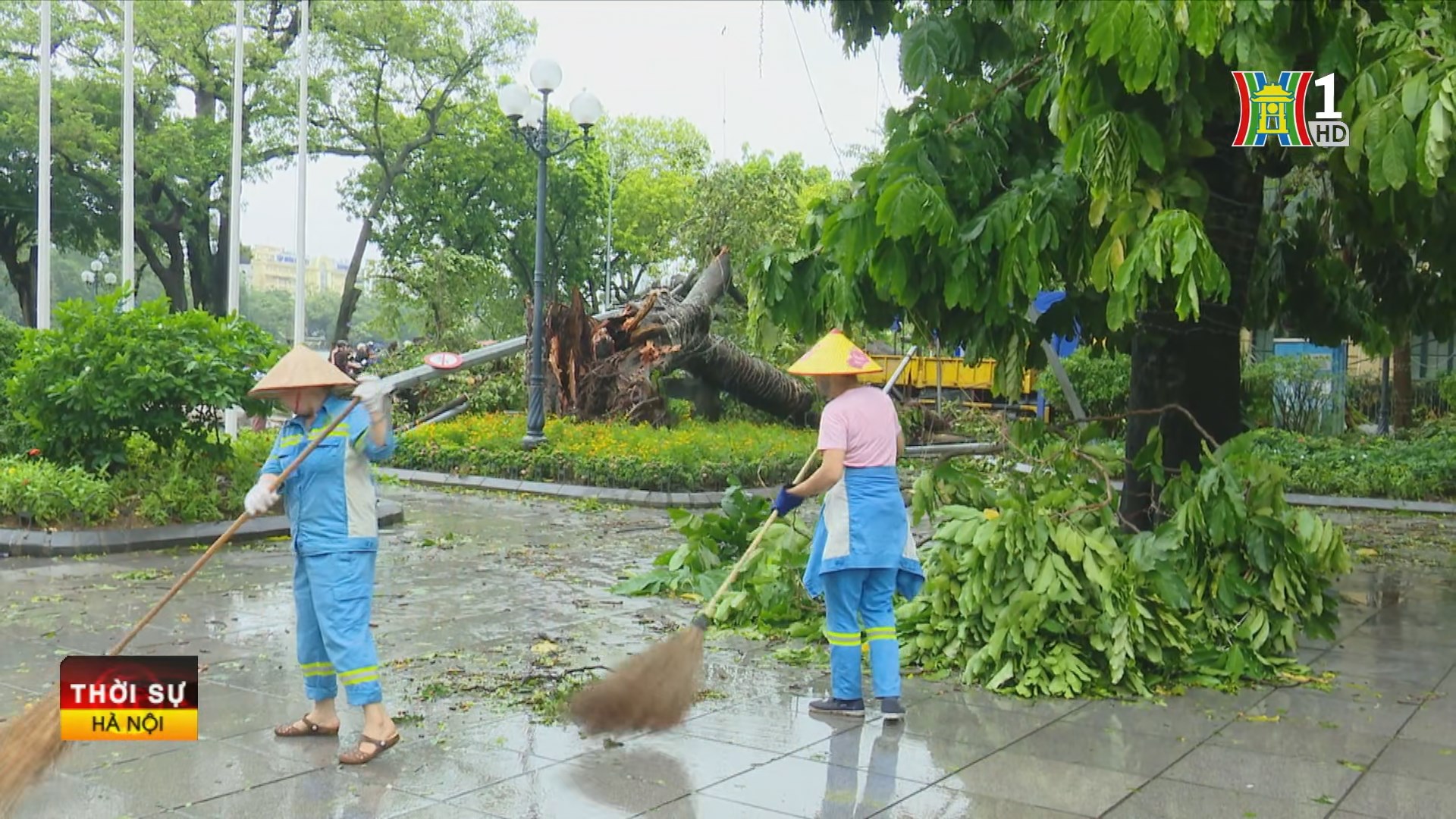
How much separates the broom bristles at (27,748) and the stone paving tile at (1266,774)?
427 centimetres

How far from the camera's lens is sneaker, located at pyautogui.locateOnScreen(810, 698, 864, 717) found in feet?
19.5

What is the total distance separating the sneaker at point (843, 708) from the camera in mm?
5953

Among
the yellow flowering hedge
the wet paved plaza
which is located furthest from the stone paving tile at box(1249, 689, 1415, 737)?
the yellow flowering hedge

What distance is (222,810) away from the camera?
4566 mm

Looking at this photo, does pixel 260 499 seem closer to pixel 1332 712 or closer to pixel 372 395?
pixel 372 395

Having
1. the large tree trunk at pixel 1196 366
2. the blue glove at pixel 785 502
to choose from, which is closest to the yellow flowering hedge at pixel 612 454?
the large tree trunk at pixel 1196 366

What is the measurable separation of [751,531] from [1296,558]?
3721 millimetres

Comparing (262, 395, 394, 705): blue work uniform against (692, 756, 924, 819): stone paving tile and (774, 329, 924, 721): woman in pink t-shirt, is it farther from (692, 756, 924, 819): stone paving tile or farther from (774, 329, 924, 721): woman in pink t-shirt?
(774, 329, 924, 721): woman in pink t-shirt

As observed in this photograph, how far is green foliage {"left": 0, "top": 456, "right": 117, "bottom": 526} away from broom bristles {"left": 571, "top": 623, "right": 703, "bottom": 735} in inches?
275

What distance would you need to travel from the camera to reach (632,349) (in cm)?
1992

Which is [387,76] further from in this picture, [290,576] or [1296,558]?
[1296,558]

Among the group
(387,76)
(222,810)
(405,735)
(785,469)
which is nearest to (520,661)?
(405,735)

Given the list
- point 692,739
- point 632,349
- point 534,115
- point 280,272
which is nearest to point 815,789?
Result: point 692,739

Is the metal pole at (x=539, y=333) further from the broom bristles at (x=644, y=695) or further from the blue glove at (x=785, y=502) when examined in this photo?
the broom bristles at (x=644, y=695)
